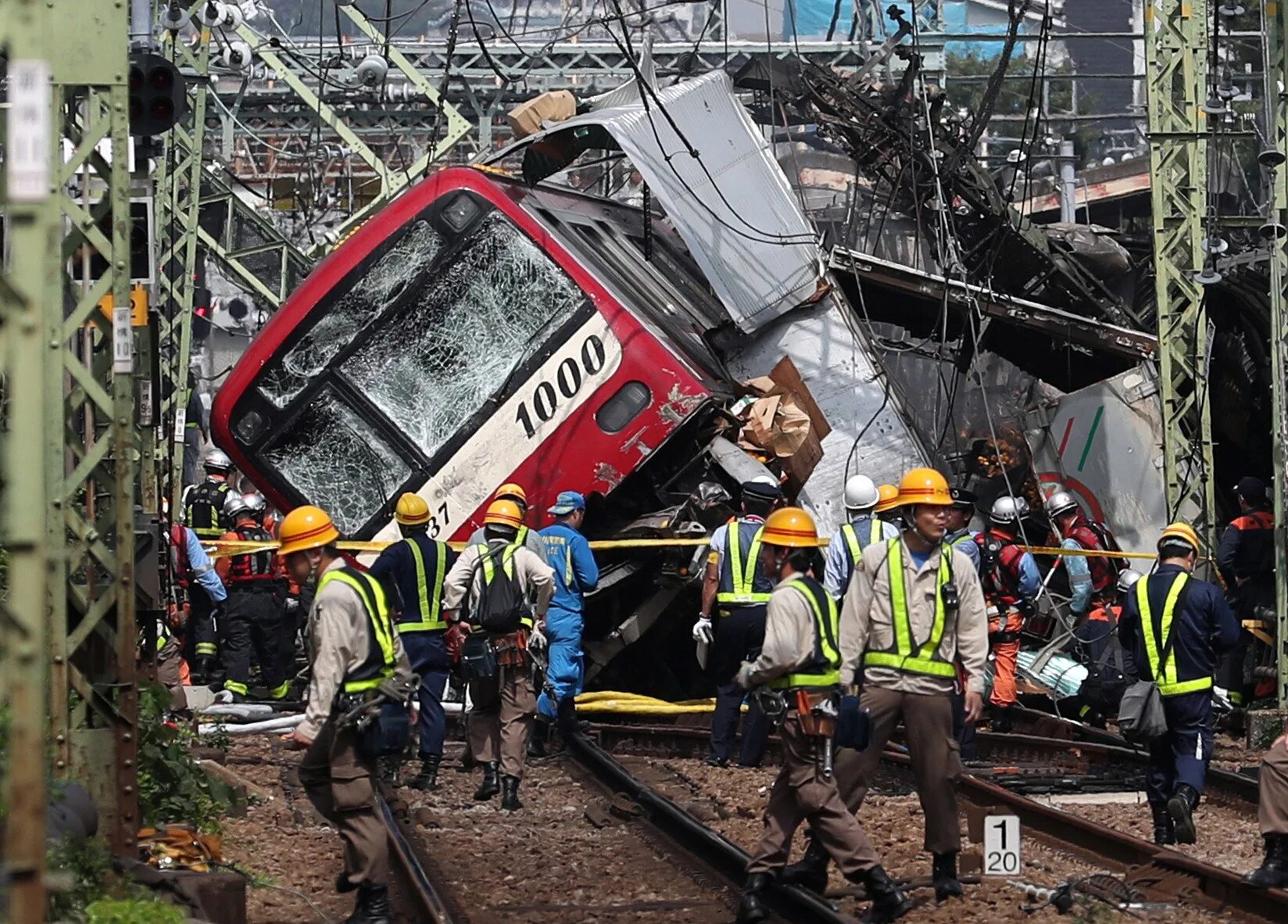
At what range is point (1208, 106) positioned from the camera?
48.9 ft

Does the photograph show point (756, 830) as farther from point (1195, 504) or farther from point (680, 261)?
point (680, 261)

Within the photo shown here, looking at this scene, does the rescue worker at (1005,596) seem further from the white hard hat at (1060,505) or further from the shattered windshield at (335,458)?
the shattered windshield at (335,458)

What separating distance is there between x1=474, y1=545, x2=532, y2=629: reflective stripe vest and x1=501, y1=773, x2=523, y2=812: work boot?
0.88 metres

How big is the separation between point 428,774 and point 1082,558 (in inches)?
227

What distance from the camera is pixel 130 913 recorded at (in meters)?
6.82

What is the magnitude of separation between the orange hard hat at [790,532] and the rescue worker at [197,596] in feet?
28.3

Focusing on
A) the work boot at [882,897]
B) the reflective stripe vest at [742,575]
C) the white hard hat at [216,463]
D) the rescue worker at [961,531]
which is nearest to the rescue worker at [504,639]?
the reflective stripe vest at [742,575]

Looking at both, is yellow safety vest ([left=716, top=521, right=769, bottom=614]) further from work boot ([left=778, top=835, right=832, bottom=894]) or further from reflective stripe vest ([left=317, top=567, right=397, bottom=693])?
reflective stripe vest ([left=317, top=567, right=397, bottom=693])

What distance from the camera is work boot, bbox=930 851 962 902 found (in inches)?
335

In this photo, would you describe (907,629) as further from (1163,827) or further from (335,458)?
(335,458)

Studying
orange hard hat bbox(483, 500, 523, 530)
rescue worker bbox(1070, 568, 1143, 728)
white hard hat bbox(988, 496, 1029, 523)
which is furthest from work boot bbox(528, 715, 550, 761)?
white hard hat bbox(988, 496, 1029, 523)

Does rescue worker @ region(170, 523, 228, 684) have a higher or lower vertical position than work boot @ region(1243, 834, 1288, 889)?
higher

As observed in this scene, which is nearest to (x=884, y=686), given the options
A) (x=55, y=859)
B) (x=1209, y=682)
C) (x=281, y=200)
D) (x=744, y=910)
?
(x=744, y=910)

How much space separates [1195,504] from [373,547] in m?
6.07
